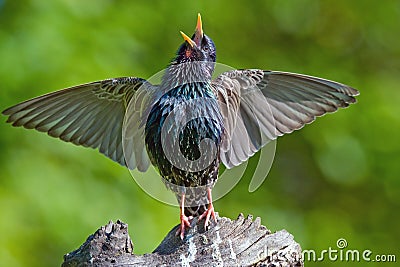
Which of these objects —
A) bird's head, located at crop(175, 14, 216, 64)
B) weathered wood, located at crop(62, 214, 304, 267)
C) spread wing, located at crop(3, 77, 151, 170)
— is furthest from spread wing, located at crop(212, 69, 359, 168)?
weathered wood, located at crop(62, 214, 304, 267)

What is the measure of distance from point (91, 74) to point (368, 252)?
2.62 metres

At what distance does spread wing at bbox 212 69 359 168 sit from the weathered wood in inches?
35.2

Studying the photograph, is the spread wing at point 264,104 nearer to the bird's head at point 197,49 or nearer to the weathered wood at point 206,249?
the bird's head at point 197,49

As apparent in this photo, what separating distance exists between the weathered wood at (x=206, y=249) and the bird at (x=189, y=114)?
373 mm

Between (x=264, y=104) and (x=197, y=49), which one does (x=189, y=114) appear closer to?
(x=197, y=49)

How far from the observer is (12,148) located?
481cm

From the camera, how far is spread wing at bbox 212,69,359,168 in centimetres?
402

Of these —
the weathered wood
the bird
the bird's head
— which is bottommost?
the weathered wood

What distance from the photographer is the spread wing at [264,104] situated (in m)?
4.02

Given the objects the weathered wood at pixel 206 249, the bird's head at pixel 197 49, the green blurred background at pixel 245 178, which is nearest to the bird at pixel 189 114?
the bird's head at pixel 197 49

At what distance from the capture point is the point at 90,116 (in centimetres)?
435

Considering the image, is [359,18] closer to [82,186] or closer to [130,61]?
[130,61]

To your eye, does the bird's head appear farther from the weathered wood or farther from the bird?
the weathered wood

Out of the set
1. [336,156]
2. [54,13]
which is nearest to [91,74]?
[54,13]
